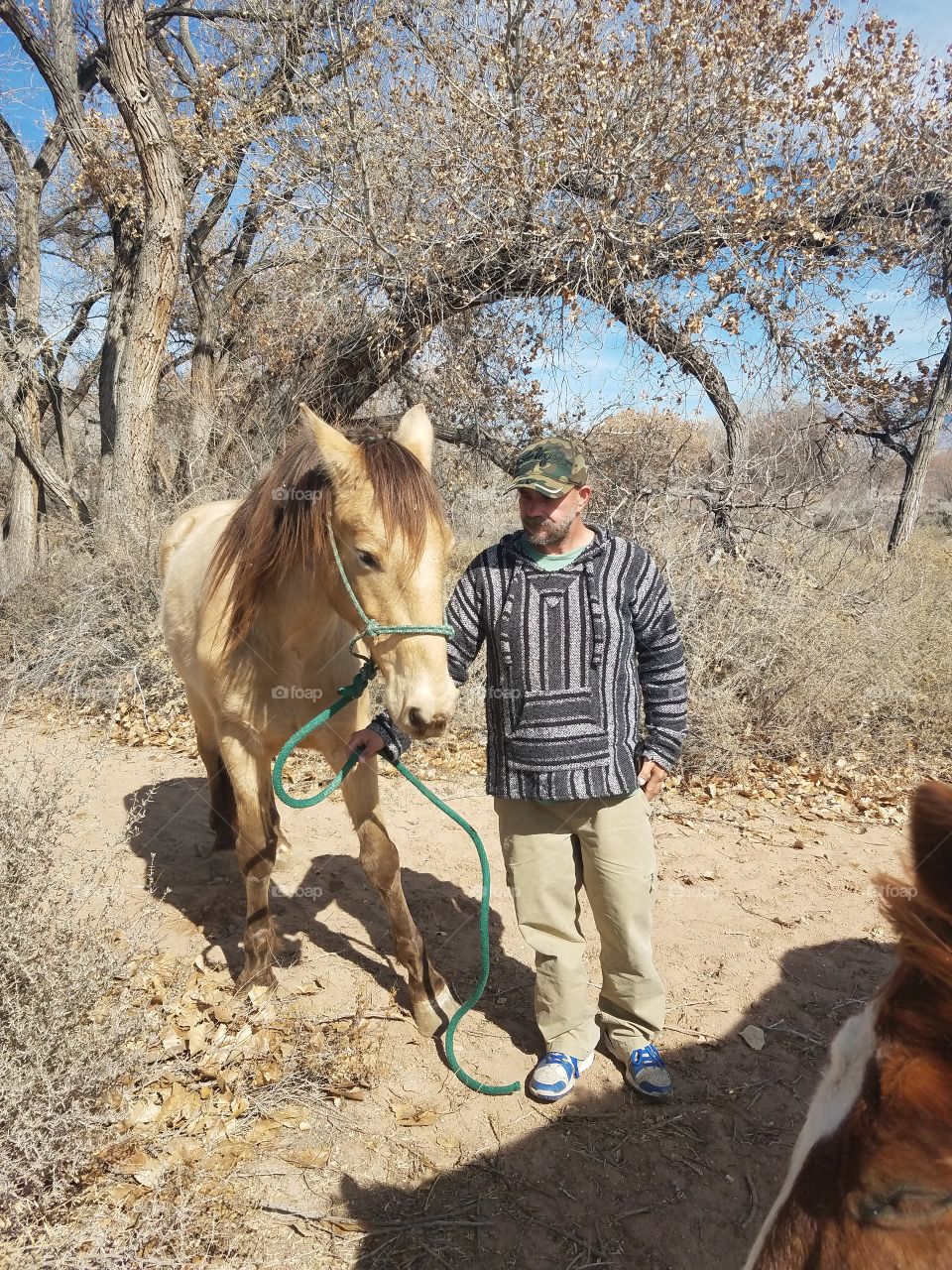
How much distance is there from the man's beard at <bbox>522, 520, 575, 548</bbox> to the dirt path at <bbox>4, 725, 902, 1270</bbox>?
6.04ft

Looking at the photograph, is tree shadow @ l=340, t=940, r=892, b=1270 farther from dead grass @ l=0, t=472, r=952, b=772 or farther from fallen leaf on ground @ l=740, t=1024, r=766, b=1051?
dead grass @ l=0, t=472, r=952, b=772

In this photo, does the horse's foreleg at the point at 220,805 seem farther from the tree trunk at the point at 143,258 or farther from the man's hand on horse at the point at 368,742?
the tree trunk at the point at 143,258

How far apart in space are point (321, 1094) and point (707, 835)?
2.89 metres

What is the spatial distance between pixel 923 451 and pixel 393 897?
9.78 meters

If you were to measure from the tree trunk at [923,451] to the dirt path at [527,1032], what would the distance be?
6677 mm

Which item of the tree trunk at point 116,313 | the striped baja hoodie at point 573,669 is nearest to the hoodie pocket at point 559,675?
the striped baja hoodie at point 573,669

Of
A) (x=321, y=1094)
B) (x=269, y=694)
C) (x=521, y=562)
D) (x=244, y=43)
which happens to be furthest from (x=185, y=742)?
(x=244, y=43)

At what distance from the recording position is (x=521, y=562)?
2354 millimetres

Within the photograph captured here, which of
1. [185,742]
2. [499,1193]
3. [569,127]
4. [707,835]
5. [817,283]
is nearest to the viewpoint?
[499,1193]

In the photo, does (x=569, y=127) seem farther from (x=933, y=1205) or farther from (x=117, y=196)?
(x=933, y=1205)

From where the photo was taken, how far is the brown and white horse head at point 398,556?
2014mm

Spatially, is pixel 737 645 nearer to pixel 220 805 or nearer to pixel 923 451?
pixel 220 805

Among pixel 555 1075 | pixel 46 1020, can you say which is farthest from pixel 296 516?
pixel 555 1075

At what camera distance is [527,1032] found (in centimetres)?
282
